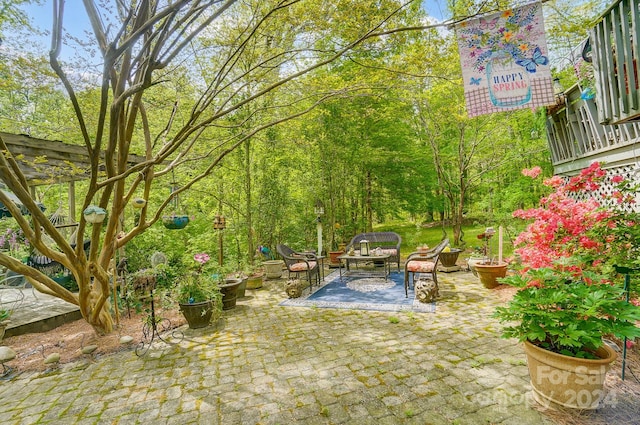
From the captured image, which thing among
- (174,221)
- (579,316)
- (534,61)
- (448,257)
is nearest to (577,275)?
(579,316)

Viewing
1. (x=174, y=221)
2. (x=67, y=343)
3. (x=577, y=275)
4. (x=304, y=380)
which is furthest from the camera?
(x=174, y=221)

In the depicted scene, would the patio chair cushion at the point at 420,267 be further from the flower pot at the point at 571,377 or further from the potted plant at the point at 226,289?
the potted plant at the point at 226,289

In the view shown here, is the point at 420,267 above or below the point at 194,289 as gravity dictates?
below

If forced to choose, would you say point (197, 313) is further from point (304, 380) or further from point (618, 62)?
point (618, 62)

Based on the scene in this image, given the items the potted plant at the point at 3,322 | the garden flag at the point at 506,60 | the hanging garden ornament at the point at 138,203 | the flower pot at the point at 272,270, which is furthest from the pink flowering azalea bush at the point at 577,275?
the potted plant at the point at 3,322

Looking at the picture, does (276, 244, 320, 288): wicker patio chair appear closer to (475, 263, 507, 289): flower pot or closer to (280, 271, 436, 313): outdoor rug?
(280, 271, 436, 313): outdoor rug

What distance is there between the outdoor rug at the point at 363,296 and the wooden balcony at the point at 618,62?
2.86m

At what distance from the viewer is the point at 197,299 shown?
382 cm

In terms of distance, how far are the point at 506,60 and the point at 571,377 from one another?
9.08ft

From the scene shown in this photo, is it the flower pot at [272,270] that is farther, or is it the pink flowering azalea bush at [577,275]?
the flower pot at [272,270]

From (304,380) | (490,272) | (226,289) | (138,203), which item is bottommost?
(304,380)

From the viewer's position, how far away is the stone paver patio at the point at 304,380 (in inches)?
81.5

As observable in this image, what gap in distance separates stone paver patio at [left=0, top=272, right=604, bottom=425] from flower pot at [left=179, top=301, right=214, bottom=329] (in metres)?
0.13

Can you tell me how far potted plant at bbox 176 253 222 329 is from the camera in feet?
12.3
